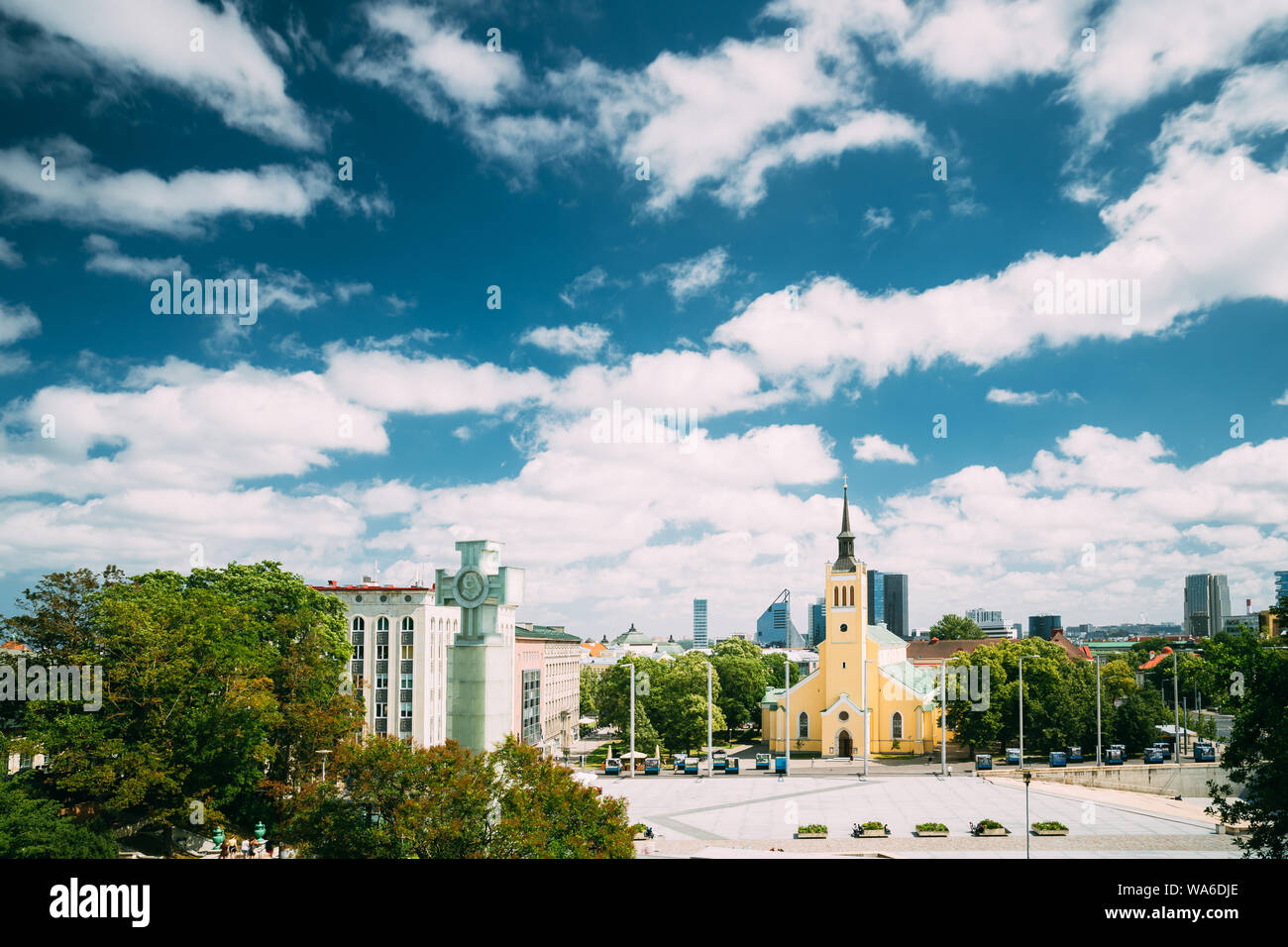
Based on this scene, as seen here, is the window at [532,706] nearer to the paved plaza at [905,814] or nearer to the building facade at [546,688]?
the building facade at [546,688]

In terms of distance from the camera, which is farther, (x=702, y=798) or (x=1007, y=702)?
(x=1007, y=702)

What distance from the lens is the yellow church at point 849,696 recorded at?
72.9 m

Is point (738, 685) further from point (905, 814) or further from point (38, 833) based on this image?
point (38, 833)

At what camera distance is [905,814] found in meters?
44.4

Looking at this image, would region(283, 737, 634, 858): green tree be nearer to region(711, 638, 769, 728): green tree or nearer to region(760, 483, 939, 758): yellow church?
region(760, 483, 939, 758): yellow church

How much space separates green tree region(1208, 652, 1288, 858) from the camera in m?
21.2

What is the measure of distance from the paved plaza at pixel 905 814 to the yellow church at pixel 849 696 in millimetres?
12009

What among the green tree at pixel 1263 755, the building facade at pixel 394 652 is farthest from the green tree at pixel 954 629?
the green tree at pixel 1263 755
